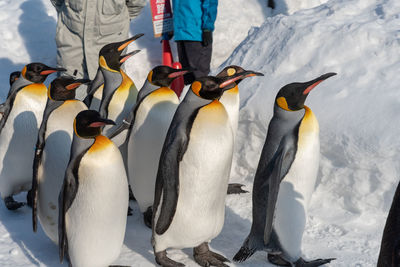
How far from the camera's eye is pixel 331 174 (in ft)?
12.1

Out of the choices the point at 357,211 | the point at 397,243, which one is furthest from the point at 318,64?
the point at 397,243

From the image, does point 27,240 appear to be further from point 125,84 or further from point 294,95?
point 294,95

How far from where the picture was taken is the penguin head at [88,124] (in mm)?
2686

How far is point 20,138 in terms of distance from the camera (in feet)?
12.4

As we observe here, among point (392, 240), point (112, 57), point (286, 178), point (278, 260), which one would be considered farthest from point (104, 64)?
point (392, 240)

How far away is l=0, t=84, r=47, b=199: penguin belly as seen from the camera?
3.75m

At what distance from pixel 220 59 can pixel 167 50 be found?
798 millimetres

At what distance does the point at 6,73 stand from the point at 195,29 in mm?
2739

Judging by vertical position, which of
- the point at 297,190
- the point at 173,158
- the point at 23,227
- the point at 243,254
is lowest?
the point at 23,227

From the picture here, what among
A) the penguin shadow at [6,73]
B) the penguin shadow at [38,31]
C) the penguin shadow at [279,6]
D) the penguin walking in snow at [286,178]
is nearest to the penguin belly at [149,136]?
the penguin walking in snow at [286,178]

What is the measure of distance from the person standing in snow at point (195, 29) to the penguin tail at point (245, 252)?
2.77 m

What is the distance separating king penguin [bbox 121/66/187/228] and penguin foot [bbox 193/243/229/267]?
1.87ft

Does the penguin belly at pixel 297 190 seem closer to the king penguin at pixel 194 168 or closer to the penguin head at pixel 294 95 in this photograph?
the penguin head at pixel 294 95

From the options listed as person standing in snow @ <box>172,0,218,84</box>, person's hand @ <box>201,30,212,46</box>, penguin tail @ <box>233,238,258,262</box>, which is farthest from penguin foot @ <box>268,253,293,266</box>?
person's hand @ <box>201,30,212,46</box>
